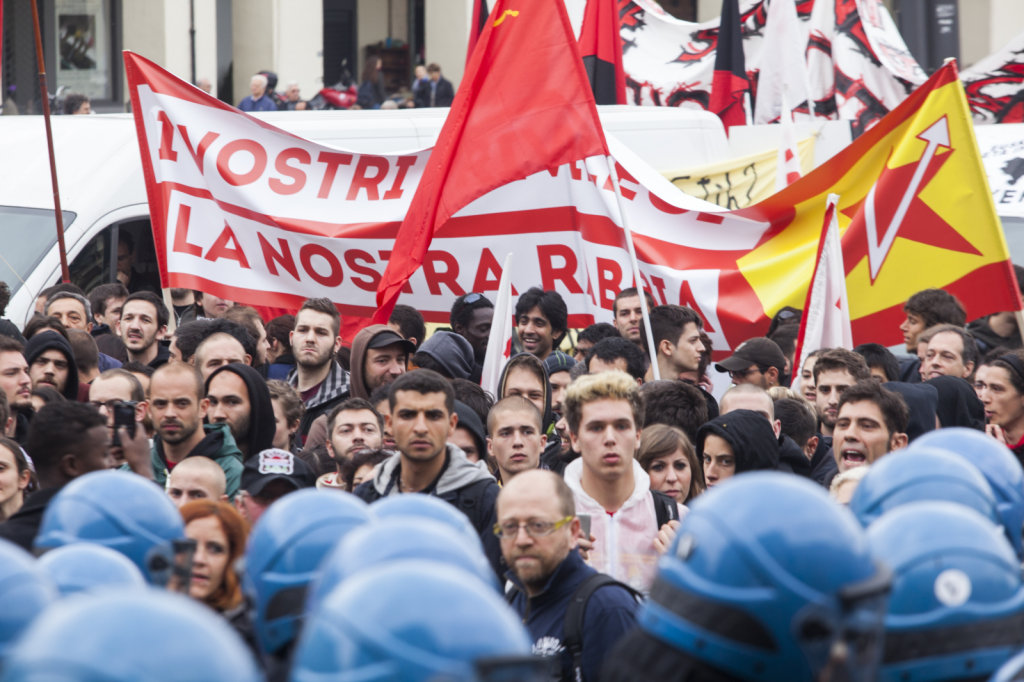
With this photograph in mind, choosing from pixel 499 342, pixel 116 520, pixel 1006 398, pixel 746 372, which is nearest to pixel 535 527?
pixel 116 520

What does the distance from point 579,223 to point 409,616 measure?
7187 mm

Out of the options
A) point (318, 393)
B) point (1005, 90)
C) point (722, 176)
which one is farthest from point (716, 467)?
point (1005, 90)

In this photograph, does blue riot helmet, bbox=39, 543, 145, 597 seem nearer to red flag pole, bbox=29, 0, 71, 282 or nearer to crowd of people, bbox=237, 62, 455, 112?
red flag pole, bbox=29, 0, 71, 282

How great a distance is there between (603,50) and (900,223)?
12.8ft

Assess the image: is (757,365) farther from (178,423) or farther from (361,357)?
(178,423)

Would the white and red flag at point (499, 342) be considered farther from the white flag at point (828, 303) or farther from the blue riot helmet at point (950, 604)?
the blue riot helmet at point (950, 604)

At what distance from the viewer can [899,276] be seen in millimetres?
8609

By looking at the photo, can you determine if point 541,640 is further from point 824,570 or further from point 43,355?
point 43,355

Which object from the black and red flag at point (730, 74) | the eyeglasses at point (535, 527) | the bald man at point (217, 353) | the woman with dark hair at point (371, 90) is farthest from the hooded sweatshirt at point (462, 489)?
the woman with dark hair at point (371, 90)

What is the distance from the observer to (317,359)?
8.34 m

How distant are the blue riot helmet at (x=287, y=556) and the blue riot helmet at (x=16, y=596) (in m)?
0.48

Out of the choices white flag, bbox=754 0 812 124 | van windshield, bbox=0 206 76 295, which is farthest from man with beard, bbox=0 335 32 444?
white flag, bbox=754 0 812 124

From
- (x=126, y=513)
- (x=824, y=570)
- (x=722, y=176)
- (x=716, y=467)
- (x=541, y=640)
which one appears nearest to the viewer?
(x=824, y=570)

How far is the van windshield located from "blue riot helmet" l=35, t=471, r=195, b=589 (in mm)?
7177
